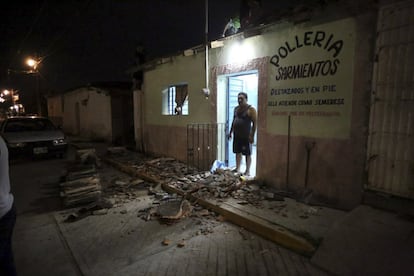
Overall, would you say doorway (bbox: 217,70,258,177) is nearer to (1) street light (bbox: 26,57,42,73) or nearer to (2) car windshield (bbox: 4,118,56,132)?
(2) car windshield (bbox: 4,118,56,132)

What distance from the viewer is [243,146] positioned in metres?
5.66

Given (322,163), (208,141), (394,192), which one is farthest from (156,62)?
(394,192)

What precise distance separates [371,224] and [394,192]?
2.21 ft

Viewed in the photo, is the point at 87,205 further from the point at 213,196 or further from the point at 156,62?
the point at 156,62

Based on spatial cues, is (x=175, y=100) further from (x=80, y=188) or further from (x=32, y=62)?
(x=32, y=62)

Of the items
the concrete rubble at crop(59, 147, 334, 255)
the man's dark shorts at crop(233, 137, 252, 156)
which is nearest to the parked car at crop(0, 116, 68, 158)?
the concrete rubble at crop(59, 147, 334, 255)

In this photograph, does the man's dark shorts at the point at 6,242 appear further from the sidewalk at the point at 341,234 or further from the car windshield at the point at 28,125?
the car windshield at the point at 28,125

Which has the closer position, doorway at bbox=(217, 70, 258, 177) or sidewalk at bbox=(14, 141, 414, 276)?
sidewalk at bbox=(14, 141, 414, 276)

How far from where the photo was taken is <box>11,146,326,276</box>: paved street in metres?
2.90

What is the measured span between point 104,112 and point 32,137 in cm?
553

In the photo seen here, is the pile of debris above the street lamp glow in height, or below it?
below

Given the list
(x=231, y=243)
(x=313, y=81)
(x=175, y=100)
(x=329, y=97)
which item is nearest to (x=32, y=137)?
(x=175, y=100)

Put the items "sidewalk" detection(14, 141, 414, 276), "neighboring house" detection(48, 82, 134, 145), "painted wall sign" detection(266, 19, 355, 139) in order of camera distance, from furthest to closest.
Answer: "neighboring house" detection(48, 82, 134, 145), "painted wall sign" detection(266, 19, 355, 139), "sidewalk" detection(14, 141, 414, 276)

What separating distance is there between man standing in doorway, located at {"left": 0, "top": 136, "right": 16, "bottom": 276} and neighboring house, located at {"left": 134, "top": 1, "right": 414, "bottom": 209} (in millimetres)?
4320
